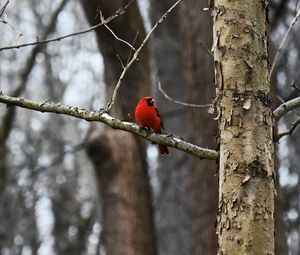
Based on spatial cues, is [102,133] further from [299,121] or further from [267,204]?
[267,204]

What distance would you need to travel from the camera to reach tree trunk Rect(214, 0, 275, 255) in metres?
3.06

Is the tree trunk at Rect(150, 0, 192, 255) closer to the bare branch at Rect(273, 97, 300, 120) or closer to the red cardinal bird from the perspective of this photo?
the red cardinal bird

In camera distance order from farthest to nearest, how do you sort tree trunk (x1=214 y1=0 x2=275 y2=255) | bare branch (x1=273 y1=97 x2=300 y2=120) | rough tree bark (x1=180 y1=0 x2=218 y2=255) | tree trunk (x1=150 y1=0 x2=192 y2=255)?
tree trunk (x1=150 y1=0 x2=192 y2=255) → rough tree bark (x1=180 y1=0 x2=218 y2=255) → bare branch (x1=273 y1=97 x2=300 y2=120) → tree trunk (x1=214 y1=0 x2=275 y2=255)

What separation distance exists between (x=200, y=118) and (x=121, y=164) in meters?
0.95

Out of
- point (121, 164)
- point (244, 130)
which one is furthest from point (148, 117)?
point (121, 164)

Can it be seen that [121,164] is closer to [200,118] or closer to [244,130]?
[200,118]

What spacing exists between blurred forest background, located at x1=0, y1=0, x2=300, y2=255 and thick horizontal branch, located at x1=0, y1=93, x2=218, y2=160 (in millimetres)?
703

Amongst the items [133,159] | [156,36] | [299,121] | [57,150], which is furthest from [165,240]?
[299,121]

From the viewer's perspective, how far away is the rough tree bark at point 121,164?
25.2 ft

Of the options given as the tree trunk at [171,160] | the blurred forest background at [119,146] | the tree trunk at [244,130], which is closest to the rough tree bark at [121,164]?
the blurred forest background at [119,146]

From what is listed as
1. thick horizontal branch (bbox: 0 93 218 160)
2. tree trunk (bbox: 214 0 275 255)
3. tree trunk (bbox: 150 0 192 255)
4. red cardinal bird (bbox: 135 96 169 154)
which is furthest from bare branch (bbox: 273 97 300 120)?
tree trunk (bbox: 150 0 192 255)

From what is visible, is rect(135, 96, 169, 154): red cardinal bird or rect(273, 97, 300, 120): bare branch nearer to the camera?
rect(273, 97, 300, 120): bare branch

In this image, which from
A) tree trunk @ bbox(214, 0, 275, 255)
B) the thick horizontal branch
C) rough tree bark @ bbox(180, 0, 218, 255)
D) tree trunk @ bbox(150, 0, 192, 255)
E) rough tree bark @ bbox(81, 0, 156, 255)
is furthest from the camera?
tree trunk @ bbox(150, 0, 192, 255)

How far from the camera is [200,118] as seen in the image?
25.4 ft
